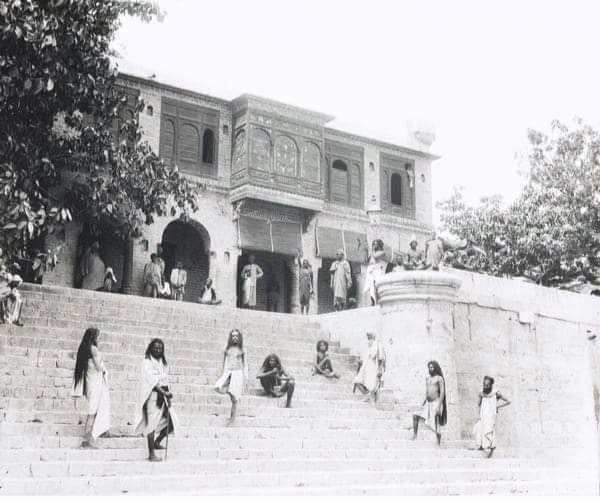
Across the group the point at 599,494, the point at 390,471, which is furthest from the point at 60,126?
the point at 599,494

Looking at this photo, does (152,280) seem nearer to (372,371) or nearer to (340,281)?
(340,281)

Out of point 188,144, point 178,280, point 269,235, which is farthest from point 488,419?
point 188,144

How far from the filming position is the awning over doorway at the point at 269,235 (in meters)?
22.0

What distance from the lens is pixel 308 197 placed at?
898 inches

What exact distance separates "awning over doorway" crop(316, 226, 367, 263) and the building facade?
0.03m

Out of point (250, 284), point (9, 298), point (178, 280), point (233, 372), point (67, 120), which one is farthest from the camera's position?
point (250, 284)

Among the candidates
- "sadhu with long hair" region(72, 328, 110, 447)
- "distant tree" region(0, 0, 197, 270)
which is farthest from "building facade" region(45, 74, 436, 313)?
"sadhu with long hair" region(72, 328, 110, 447)

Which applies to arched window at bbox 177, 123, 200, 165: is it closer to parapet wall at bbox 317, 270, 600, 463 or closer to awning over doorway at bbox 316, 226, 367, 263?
awning over doorway at bbox 316, 226, 367, 263

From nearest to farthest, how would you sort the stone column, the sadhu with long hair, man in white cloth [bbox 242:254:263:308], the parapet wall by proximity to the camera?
the sadhu with long hair
the stone column
the parapet wall
man in white cloth [bbox 242:254:263:308]

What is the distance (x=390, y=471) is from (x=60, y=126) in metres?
13.6

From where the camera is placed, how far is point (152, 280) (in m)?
18.0

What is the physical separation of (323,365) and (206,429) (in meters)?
3.62

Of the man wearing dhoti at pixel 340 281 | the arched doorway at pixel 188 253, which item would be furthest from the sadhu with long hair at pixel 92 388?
the arched doorway at pixel 188 253

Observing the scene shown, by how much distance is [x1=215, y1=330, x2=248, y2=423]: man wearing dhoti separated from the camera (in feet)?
32.9
